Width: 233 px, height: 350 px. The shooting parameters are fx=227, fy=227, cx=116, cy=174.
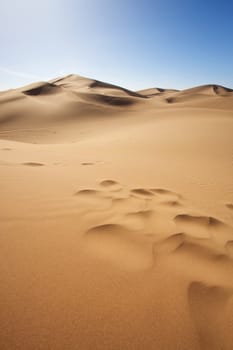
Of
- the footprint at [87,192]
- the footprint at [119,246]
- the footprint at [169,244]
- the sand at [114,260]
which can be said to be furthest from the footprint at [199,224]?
the footprint at [87,192]

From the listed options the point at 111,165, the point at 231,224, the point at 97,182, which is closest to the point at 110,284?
the point at 231,224

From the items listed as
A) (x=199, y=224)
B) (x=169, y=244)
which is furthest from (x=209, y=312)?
(x=199, y=224)

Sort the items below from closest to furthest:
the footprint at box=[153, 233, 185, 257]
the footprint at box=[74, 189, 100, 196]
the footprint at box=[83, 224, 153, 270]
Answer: the footprint at box=[83, 224, 153, 270], the footprint at box=[153, 233, 185, 257], the footprint at box=[74, 189, 100, 196]

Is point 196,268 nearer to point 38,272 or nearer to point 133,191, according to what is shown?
point 38,272

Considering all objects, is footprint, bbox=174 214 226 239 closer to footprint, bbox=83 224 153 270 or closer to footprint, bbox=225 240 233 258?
footprint, bbox=225 240 233 258

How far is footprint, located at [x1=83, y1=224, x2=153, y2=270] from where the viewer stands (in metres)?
1.39

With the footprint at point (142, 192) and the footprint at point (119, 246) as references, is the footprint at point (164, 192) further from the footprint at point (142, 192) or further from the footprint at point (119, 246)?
the footprint at point (119, 246)

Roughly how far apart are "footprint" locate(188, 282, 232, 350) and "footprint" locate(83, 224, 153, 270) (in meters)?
0.31

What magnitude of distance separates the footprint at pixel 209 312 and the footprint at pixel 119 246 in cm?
31

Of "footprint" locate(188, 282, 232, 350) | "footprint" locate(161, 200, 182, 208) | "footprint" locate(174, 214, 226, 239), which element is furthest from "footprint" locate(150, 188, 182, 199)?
"footprint" locate(188, 282, 232, 350)

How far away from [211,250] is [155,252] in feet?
1.30

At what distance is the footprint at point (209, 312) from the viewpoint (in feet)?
3.12

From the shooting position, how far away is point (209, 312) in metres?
1.07

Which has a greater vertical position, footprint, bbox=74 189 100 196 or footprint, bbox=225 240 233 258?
footprint, bbox=74 189 100 196
